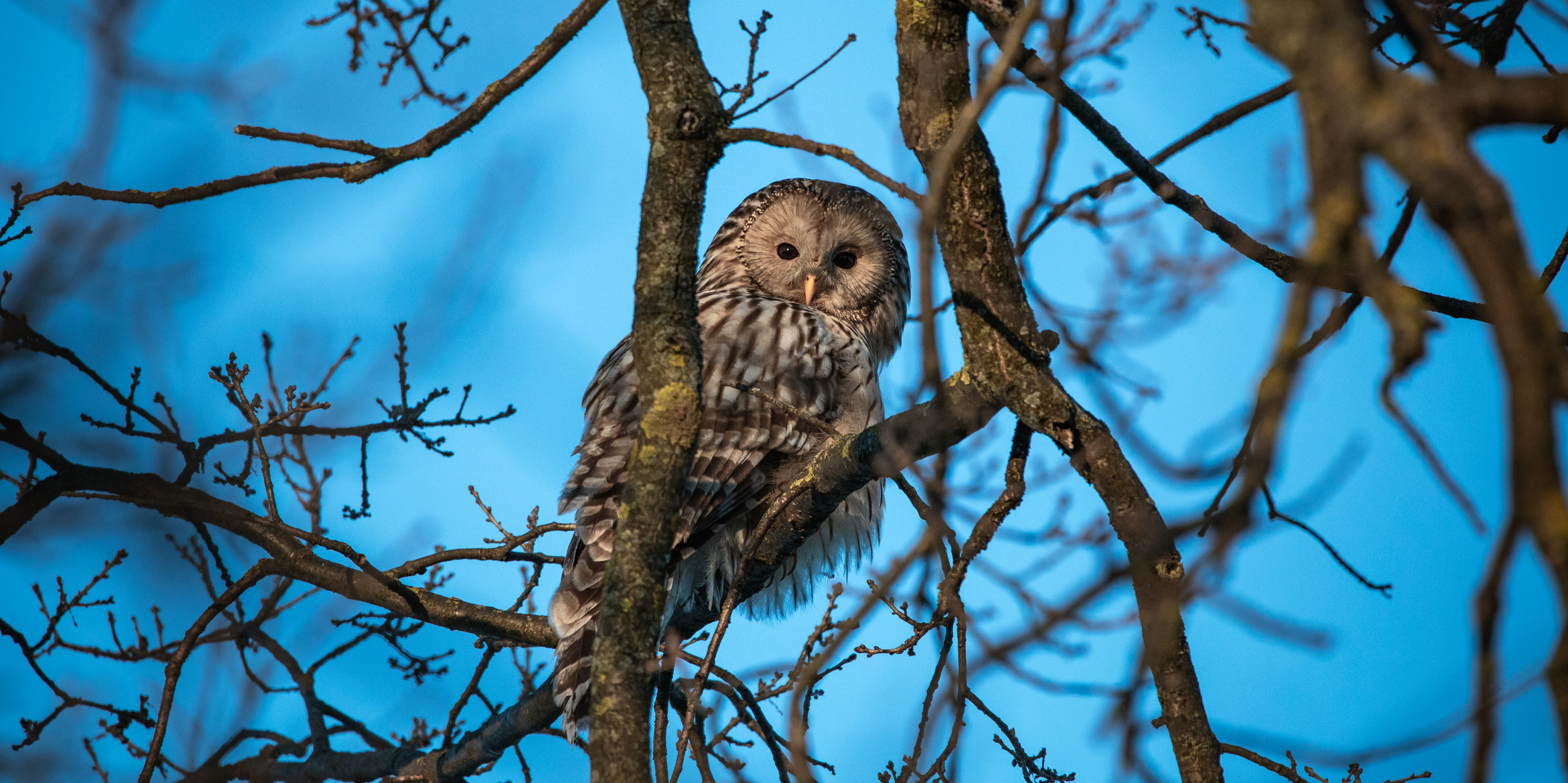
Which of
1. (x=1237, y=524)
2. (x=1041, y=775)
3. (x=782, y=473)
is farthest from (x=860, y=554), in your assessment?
(x=1237, y=524)

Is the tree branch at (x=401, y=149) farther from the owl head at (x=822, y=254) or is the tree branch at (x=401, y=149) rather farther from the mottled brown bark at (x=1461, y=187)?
the owl head at (x=822, y=254)

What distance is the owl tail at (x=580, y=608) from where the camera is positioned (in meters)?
2.79

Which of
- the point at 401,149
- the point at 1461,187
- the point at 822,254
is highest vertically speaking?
the point at 822,254

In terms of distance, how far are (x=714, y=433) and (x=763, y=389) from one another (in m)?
0.22

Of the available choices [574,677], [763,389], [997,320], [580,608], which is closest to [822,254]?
[763,389]

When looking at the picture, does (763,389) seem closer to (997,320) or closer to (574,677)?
(574,677)

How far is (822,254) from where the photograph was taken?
4.86m

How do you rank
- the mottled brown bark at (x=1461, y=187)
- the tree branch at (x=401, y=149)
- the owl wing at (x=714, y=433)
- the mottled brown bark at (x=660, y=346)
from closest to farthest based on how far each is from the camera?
the mottled brown bark at (x=1461, y=187) < the mottled brown bark at (x=660, y=346) < the tree branch at (x=401, y=149) < the owl wing at (x=714, y=433)

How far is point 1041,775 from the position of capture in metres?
2.92

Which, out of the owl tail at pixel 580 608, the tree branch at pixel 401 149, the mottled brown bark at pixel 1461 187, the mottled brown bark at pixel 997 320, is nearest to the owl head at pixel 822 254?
the owl tail at pixel 580 608

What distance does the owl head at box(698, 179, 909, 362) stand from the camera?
4871 millimetres

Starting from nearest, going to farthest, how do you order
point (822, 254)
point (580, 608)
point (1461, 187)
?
point (1461, 187), point (580, 608), point (822, 254)

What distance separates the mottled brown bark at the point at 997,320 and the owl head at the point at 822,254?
2.59 metres

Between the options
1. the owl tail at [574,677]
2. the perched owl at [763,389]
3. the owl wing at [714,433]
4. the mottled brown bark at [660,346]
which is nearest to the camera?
the mottled brown bark at [660,346]
